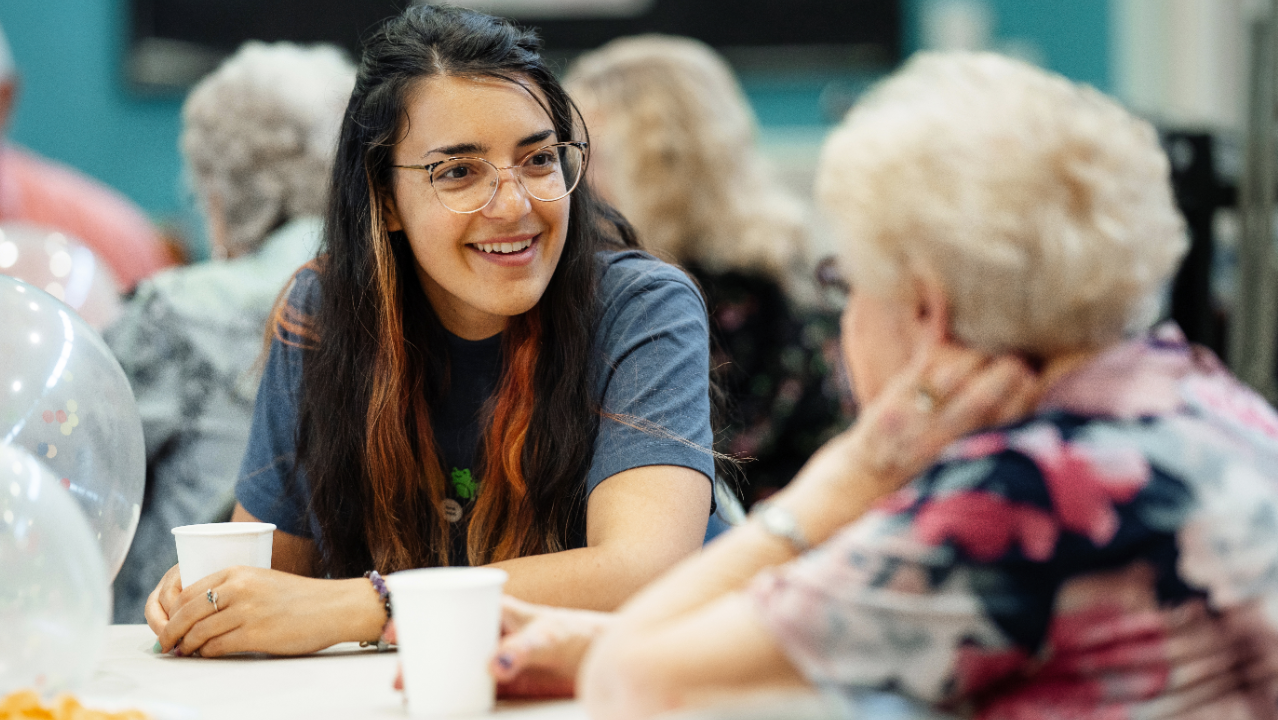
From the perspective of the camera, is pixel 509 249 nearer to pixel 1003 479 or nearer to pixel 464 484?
pixel 464 484

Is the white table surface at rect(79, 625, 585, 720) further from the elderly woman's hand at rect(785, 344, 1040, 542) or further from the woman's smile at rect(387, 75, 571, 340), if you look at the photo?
the woman's smile at rect(387, 75, 571, 340)

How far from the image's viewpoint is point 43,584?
92 centimetres

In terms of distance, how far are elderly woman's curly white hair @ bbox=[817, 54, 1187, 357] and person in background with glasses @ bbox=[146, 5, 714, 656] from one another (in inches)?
22.7

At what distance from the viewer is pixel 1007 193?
2.68 ft

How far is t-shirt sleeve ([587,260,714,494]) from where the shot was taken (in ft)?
4.59

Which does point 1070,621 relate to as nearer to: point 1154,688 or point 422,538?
point 1154,688

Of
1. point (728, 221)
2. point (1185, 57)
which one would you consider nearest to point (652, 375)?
point (728, 221)

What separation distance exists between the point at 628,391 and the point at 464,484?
0.24m

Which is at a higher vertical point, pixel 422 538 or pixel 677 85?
pixel 677 85

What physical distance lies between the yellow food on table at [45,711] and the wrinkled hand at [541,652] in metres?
0.21

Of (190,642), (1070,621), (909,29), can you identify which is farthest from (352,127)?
(909,29)

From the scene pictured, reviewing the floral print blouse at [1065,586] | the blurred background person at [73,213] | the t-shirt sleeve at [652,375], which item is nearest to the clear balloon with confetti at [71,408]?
the t-shirt sleeve at [652,375]

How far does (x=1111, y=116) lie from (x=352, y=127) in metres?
1.01

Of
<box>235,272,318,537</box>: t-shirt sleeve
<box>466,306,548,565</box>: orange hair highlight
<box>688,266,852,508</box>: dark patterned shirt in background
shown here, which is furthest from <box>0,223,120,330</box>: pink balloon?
<box>688,266,852,508</box>: dark patterned shirt in background
